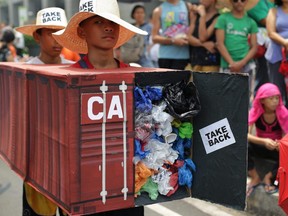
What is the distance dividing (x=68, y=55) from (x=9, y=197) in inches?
61.6

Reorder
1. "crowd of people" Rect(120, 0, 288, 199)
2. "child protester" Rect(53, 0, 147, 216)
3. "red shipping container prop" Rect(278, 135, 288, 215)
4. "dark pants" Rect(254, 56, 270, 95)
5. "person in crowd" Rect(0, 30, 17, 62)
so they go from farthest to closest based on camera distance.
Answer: "person in crowd" Rect(0, 30, 17, 62), "dark pants" Rect(254, 56, 270, 95), "crowd of people" Rect(120, 0, 288, 199), "red shipping container prop" Rect(278, 135, 288, 215), "child protester" Rect(53, 0, 147, 216)

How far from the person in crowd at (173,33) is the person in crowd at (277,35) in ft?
3.44

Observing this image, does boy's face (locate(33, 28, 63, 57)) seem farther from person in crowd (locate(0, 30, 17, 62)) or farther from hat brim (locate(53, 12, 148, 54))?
person in crowd (locate(0, 30, 17, 62))

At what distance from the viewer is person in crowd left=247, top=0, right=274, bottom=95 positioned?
628 centimetres

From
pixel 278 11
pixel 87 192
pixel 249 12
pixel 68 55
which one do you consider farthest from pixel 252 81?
pixel 87 192

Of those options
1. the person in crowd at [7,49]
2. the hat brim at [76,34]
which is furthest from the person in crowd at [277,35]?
the person in crowd at [7,49]

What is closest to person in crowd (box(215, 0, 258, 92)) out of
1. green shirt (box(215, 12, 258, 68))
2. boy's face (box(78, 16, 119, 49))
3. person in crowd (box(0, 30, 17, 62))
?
green shirt (box(215, 12, 258, 68))

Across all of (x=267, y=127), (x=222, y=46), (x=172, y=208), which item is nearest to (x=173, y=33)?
(x=222, y=46)

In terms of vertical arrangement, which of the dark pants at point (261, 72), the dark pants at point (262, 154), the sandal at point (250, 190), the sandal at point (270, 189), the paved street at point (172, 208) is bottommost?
the paved street at point (172, 208)

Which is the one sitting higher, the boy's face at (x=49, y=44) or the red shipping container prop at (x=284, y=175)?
the boy's face at (x=49, y=44)

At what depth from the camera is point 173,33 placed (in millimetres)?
6207

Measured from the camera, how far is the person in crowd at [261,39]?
20.6 feet

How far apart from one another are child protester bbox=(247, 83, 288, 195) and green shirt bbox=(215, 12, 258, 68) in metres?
1.07

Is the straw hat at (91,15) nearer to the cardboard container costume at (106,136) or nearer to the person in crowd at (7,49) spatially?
the cardboard container costume at (106,136)
